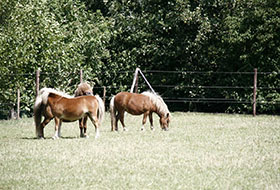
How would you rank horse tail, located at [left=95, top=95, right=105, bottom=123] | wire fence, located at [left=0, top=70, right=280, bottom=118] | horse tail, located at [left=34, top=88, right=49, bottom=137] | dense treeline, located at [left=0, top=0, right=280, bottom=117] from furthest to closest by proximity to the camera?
1. wire fence, located at [left=0, top=70, right=280, bottom=118]
2. dense treeline, located at [left=0, top=0, right=280, bottom=117]
3. horse tail, located at [left=95, top=95, right=105, bottom=123]
4. horse tail, located at [left=34, top=88, right=49, bottom=137]

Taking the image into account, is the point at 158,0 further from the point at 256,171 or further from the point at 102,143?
the point at 256,171

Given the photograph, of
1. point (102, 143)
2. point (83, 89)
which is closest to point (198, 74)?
point (83, 89)

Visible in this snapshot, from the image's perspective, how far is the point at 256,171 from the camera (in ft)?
24.8

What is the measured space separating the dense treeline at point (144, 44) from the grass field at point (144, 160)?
7.42 metres

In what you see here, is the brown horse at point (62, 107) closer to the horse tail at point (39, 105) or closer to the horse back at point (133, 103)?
the horse tail at point (39, 105)

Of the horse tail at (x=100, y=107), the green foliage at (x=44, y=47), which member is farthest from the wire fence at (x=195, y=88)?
the horse tail at (x=100, y=107)

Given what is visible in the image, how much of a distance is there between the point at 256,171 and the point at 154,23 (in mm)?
15969

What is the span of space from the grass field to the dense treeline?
7.42 m

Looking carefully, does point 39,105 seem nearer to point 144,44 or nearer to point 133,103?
point 133,103

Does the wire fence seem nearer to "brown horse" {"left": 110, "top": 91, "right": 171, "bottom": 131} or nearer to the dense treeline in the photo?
the dense treeline

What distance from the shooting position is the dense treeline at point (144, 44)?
19.2 metres

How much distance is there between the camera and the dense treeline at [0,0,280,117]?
63.0ft

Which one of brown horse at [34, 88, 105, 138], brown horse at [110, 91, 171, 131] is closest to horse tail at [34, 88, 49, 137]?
brown horse at [34, 88, 105, 138]

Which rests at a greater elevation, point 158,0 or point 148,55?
point 158,0
